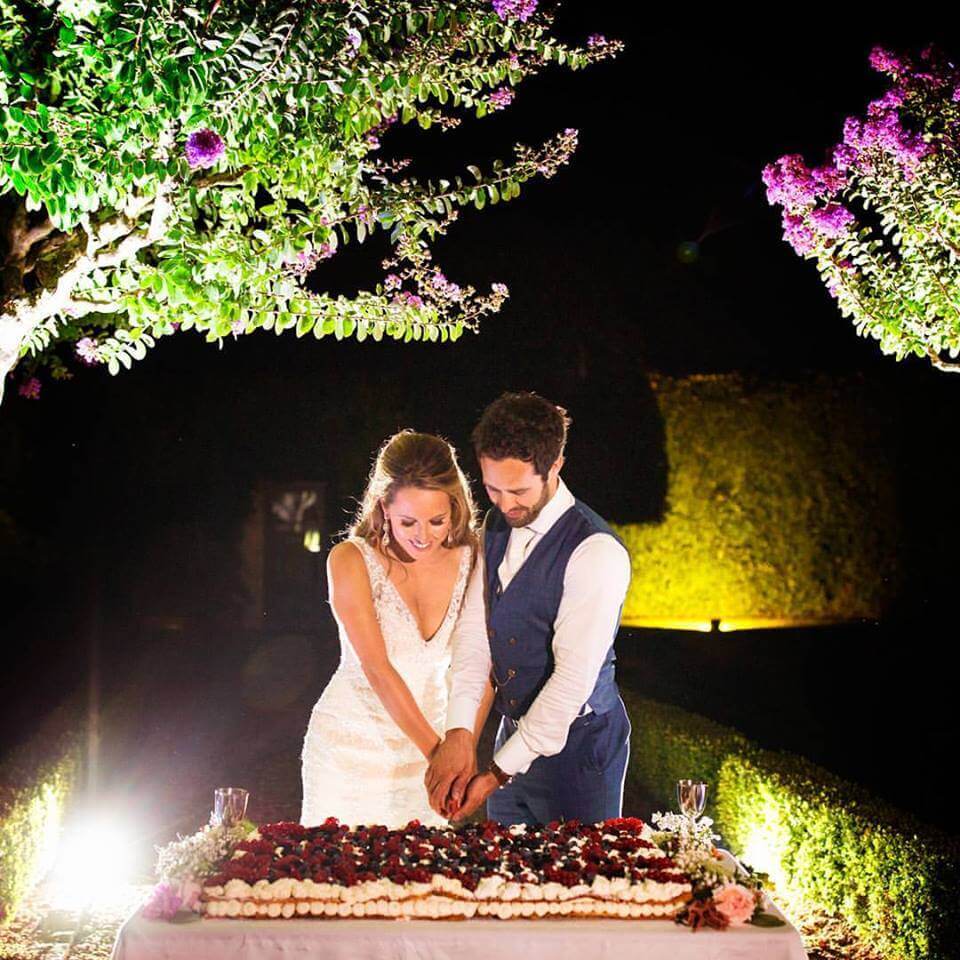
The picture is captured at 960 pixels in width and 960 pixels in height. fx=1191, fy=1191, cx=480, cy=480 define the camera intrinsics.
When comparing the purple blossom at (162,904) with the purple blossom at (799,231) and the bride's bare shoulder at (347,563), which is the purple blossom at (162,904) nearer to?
the bride's bare shoulder at (347,563)

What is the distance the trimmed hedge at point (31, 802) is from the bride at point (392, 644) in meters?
1.67

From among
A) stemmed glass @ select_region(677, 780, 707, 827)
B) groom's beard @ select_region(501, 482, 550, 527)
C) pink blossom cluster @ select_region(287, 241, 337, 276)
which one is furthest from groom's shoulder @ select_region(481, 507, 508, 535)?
pink blossom cluster @ select_region(287, 241, 337, 276)

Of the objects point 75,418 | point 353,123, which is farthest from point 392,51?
point 75,418

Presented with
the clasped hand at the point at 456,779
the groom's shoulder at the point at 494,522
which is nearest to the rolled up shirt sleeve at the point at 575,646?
the clasped hand at the point at 456,779

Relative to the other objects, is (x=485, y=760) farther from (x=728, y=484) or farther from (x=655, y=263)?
(x=655, y=263)

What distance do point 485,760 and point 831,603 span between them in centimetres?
345

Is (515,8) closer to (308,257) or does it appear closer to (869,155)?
(308,257)

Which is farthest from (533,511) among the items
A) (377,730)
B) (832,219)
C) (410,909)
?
(832,219)

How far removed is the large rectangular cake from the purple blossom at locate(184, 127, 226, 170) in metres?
2.09

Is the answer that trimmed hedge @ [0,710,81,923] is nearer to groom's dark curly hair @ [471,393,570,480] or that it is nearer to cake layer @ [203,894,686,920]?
cake layer @ [203,894,686,920]

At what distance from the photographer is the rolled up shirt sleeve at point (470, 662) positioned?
13.5ft

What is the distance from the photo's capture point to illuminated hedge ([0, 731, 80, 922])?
5.13 m

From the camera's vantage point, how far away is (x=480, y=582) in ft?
13.8

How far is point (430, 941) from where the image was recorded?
281 centimetres
